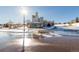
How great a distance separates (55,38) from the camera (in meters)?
3.65

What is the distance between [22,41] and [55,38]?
2.13ft

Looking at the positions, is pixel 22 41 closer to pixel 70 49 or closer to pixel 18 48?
pixel 18 48

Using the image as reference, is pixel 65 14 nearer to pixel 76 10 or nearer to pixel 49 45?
pixel 76 10

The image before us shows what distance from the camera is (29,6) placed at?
143 inches

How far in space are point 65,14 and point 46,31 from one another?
1.64ft
